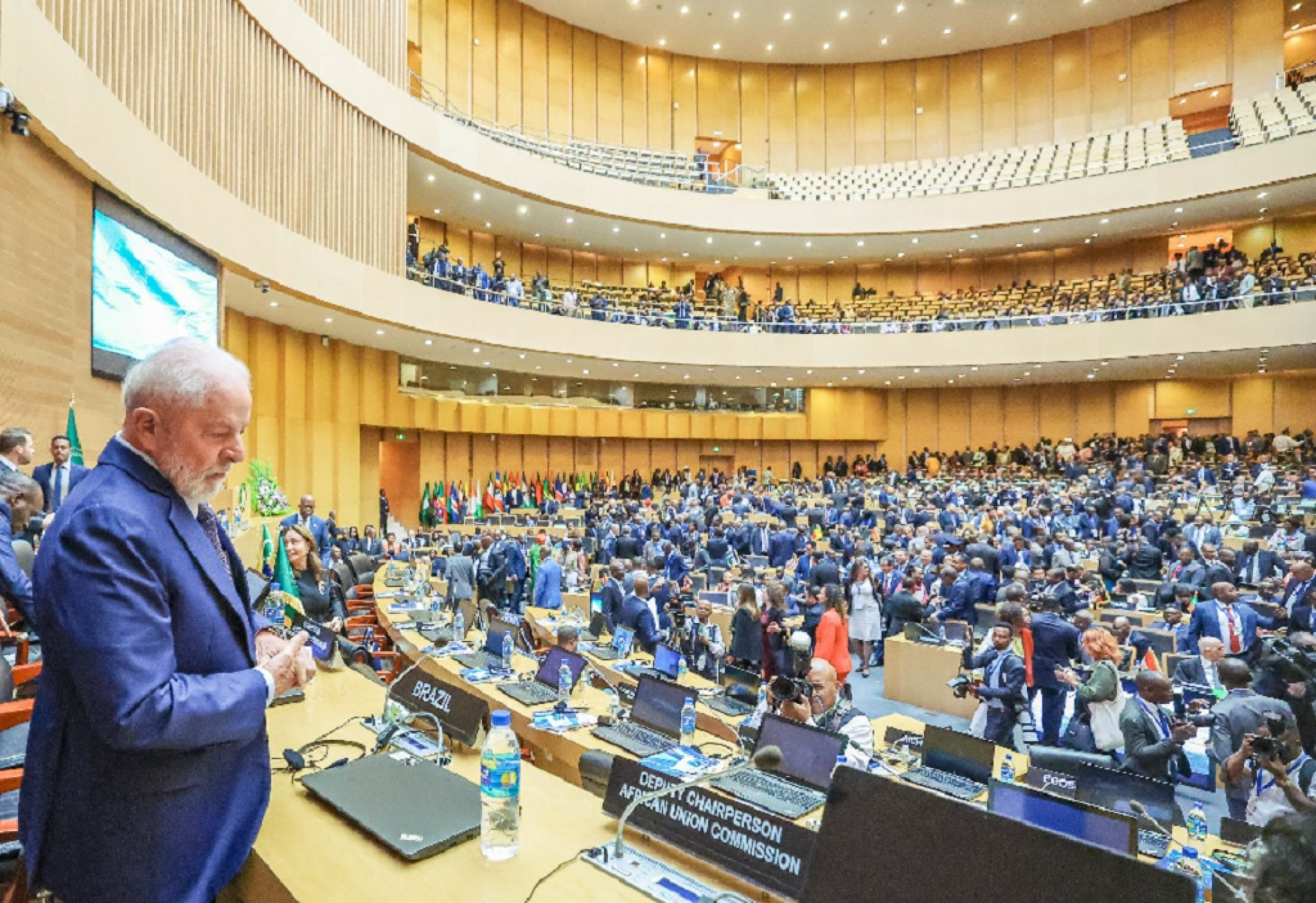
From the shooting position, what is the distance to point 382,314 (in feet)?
48.6

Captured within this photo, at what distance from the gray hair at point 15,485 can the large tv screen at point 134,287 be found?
3069mm

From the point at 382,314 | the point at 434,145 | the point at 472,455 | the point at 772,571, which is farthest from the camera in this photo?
the point at 472,455

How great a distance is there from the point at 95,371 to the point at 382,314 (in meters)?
7.59

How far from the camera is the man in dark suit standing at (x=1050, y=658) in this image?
5.94 meters

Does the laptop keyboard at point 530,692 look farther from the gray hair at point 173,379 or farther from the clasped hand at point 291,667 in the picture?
the gray hair at point 173,379

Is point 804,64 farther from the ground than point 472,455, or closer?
farther from the ground

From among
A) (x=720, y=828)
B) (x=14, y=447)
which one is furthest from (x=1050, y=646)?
Answer: (x=14, y=447)

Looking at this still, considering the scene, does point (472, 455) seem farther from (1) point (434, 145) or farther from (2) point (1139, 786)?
(2) point (1139, 786)

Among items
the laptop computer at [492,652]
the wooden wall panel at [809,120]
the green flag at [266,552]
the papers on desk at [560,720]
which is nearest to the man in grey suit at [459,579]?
the green flag at [266,552]

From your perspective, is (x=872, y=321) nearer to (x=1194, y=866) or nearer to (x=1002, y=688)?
(x=1002, y=688)

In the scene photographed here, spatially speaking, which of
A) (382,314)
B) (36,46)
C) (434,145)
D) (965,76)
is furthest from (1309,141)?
(36,46)

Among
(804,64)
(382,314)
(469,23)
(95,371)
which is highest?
(804,64)

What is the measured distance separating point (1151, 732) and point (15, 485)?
6240 millimetres

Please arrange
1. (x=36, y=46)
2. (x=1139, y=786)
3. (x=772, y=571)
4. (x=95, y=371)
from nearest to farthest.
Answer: (x=1139, y=786) → (x=36, y=46) → (x=95, y=371) → (x=772, y=571)
